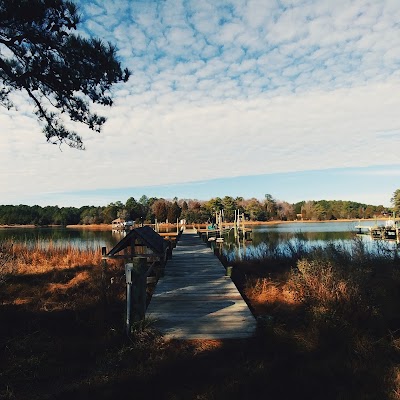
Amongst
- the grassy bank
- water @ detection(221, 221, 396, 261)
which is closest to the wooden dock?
the grassy bank

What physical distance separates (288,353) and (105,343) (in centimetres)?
249

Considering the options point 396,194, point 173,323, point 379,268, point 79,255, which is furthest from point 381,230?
point 396,194

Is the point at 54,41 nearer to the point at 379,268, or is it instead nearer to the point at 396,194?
the point at 379,268

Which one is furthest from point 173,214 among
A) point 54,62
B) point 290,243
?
point 54,62

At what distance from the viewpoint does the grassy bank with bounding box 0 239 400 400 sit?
3129 mm

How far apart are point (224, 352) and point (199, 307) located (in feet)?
6.14

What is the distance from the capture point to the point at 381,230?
112 ft

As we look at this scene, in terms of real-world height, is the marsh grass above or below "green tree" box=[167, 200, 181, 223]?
below

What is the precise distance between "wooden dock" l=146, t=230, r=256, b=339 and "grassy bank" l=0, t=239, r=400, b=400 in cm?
30

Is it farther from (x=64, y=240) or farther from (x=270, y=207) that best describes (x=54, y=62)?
(x=270, y=207)

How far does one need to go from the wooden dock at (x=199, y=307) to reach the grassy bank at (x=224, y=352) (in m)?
0.30

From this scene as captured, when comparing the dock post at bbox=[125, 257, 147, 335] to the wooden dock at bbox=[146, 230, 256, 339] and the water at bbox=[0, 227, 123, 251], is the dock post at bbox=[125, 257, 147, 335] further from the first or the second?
the water at bbox=[0, 227, 123, 251]

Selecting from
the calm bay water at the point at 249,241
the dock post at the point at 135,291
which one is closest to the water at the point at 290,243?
the calm bay water at the point at 249,241

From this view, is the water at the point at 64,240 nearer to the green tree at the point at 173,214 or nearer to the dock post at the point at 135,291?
the dock post at the point at 135,291
